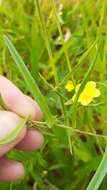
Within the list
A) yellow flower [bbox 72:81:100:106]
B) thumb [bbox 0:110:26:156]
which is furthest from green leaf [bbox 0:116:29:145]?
yellow flower [bbox 72:81:100:106]

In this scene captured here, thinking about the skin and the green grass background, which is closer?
the skin

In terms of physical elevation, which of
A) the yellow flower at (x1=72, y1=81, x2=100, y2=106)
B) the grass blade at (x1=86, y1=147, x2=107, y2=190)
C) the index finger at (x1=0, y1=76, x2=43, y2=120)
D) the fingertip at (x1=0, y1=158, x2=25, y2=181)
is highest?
the yellow flower at (x1=72, y1=81, x2=100, y2=106)

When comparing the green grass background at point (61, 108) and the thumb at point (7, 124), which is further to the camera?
the green grass background at point (61, 108)

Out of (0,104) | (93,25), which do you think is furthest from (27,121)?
(93,25)

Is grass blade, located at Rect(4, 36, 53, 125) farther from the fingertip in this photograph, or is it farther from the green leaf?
the fingertip

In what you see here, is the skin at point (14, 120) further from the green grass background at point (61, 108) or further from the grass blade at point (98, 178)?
the grass blade at point (98, 178)

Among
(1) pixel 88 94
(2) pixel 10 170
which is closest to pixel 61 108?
(1) pixel 88 94

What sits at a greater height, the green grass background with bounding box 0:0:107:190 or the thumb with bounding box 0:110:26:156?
the green grass background with bounding box 0:0:107:190

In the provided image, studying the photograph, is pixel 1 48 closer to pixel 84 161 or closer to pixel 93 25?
pixel 93 25

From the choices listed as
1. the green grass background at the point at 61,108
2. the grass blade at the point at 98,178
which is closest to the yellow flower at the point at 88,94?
the green grass background at the point at 61,108
